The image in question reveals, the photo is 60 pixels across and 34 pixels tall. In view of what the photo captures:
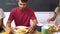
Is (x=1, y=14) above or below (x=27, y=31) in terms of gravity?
above

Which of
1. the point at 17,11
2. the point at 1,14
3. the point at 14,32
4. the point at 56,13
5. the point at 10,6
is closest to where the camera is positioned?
the point at 14,32

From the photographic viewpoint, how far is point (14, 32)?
1.62 meters

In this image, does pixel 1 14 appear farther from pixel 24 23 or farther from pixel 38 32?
pixel 38 32

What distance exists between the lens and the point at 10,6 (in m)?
Answer: 2.49

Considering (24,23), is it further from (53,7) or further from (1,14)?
(53,7)

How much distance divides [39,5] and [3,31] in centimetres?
102

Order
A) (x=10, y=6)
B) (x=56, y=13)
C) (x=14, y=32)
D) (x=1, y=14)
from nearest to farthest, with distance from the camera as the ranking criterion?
1. (x=14, y=32)
2. (x=1, y=14)
3. (x=56, y=13)
4. (x=10, y=6)

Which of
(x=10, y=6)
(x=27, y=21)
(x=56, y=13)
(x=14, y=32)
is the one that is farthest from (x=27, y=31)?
(x=10, y=6)

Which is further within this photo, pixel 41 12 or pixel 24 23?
pixel 41 12

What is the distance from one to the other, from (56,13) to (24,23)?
0.52 m

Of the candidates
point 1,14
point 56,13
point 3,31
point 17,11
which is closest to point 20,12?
point 17,11

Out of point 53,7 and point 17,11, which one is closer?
point 17,11

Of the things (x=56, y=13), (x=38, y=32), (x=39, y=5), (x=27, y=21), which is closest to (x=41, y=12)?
(x=39, y=5)

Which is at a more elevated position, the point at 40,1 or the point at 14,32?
the point at 40,1
